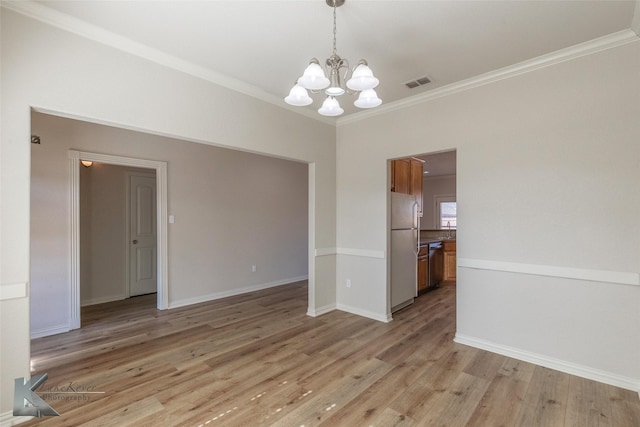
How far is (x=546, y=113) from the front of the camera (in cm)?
288

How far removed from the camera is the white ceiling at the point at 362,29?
7.18 feet

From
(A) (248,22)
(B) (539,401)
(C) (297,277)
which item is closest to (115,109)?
(A) (248,22)

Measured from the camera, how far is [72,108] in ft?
7.68

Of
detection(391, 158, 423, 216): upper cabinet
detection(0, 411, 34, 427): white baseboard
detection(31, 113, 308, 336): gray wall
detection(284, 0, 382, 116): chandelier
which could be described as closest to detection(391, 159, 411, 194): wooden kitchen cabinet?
detection(391, 158, 423, 216): upper cabinet

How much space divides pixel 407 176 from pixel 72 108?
434 cm

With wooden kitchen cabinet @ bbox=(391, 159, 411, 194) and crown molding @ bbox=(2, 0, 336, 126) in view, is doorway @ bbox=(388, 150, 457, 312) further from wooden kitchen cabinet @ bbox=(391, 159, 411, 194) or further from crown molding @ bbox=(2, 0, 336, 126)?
crown molding @ bbox=(2, 0, 336, 126)

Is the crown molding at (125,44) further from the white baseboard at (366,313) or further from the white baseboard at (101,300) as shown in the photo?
the white baseboard at (101,300)

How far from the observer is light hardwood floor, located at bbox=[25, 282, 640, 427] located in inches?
84.4

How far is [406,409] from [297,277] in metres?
4.64

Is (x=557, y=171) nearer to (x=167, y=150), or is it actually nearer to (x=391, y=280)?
(x=391, y=280)

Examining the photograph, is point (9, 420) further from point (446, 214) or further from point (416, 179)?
point (446, 214)
